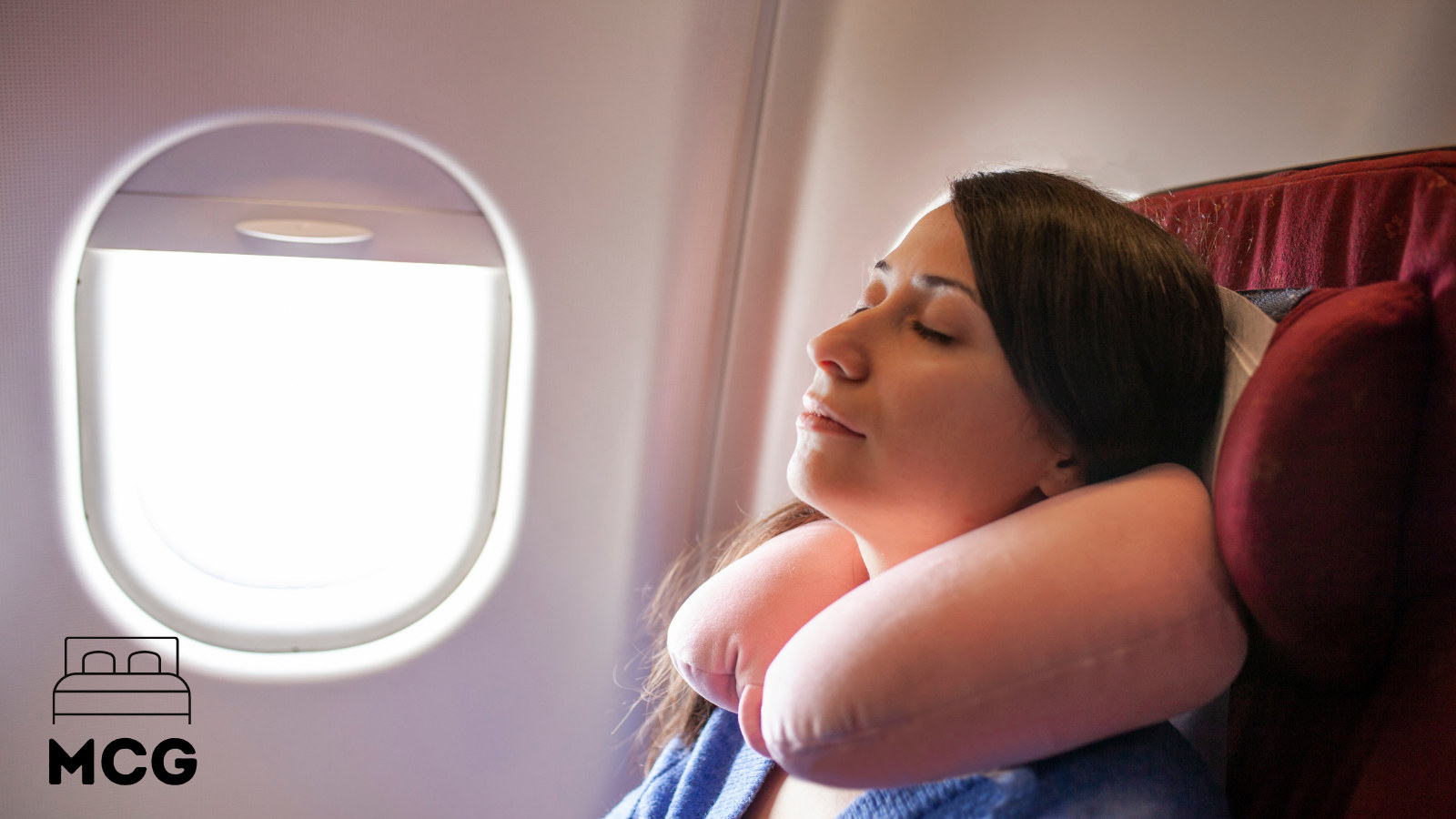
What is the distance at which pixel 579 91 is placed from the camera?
1348 mm

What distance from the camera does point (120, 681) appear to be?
1423mm

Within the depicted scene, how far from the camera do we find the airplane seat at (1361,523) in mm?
624

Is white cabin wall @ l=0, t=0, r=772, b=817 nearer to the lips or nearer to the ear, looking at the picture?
the lips

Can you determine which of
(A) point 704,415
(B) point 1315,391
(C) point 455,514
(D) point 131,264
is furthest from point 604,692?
(B) point 1315,391

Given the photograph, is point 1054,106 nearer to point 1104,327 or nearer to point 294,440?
point 1104,327

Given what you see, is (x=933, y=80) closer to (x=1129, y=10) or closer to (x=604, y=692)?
(x=1129, y=10)

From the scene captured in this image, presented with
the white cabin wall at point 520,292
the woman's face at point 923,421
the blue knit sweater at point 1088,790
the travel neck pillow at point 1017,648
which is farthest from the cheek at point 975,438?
the white cabin wall at point 520,292

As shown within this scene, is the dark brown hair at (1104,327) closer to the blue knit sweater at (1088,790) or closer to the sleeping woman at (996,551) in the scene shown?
Answer: the sleeping woman at (996,551)

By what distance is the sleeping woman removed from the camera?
623mm

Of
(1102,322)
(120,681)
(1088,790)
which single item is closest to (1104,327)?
(1102,322)

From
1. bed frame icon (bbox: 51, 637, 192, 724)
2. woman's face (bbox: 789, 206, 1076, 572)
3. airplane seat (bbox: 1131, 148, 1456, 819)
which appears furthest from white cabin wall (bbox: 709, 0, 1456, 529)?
bed frame icon (bbox: 51, 637, 192, 724)

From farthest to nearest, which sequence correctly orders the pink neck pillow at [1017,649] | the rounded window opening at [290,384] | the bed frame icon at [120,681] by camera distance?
the bed frame icon at [120,681] < the rounded window opening at [290,384] < the pink neck pillow at [1017,649]

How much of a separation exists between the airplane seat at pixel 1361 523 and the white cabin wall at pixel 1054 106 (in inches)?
10.2

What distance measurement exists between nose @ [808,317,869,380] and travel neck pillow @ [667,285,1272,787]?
0.21m
